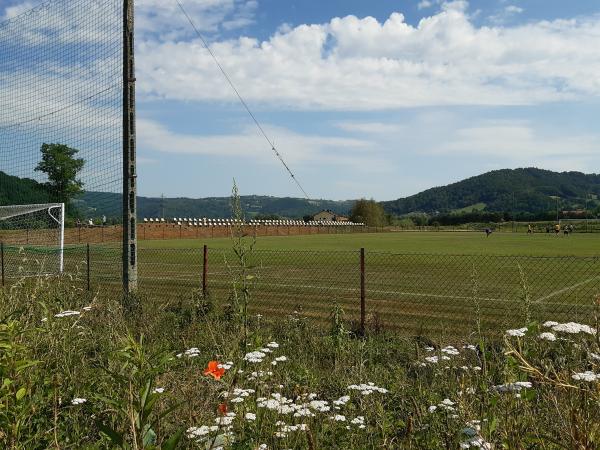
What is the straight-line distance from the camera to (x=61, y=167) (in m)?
12.7

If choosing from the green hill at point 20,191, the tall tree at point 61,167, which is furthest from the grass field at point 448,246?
the tall tree at point 61,167

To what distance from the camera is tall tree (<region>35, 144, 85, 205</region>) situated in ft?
39.8

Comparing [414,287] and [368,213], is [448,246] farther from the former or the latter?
[368,213]

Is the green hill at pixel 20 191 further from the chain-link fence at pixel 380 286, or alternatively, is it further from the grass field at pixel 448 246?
the grass field at pixel 448 246

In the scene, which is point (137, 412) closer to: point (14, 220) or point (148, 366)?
point (148, 366)

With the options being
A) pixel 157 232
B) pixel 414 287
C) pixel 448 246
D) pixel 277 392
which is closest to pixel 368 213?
pixel 157 232

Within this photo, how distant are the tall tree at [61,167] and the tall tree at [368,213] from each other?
5308 inches

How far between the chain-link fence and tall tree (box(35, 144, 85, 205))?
5.20 feet

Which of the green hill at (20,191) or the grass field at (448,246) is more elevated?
the green hill at (20,191)

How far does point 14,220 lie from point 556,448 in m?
19.6

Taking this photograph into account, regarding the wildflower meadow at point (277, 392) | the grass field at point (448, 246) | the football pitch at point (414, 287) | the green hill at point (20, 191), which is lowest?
the grass field at point (448, 246)

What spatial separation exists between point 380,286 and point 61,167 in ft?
32.9

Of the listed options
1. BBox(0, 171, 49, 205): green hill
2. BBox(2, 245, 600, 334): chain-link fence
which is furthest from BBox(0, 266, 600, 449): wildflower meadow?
BBox(0, 171, 49, 205): green hill

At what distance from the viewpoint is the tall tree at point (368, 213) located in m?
148
